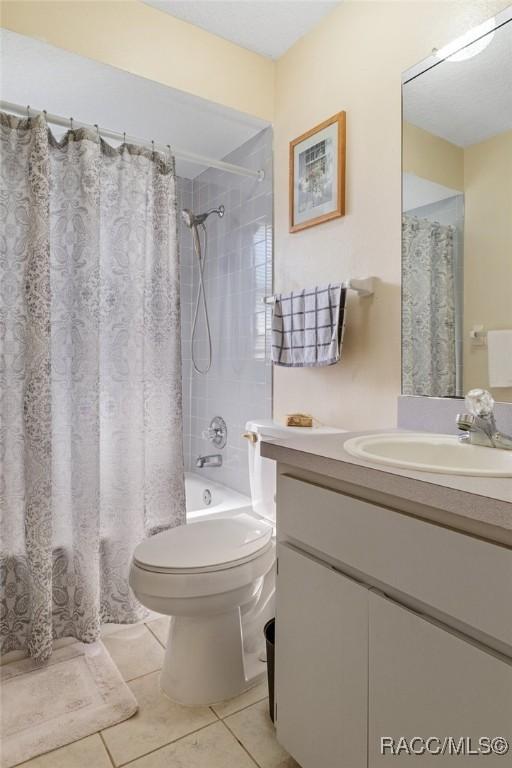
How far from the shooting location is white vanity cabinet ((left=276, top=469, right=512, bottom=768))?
28.2 inches

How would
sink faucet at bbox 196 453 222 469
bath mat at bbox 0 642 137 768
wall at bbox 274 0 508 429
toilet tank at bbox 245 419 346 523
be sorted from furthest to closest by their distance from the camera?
sink faucet at bbox 196 453 222 469 < toilet tank at bbox 245 419 346 523 < wall at bbox 274 0 508 429 < bath mat at bbox 0 642 137 768

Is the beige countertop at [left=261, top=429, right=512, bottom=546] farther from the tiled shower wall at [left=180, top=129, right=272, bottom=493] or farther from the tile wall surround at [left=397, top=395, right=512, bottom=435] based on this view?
the tiled shower wall at [left=180, top=129, right=272, bottom=493]

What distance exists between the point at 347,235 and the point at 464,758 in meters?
1.66

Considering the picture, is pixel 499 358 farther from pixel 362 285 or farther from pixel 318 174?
pixel 318 174

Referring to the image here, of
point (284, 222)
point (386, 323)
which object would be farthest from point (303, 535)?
point (284, 222)

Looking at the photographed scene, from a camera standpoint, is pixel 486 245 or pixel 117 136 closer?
pixel 486 245

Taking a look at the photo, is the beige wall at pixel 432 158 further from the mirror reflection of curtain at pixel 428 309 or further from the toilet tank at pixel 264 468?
the toilet tank at pixel 264 468

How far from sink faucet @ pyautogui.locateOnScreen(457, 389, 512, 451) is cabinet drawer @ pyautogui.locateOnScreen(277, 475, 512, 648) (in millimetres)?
440

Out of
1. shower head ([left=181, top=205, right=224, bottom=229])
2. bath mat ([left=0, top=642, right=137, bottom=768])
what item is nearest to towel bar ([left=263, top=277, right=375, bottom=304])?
shower head ([left=181, top=205, right=224, bottom=229])

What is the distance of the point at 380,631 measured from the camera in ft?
2.88

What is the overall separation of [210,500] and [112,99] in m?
2.08

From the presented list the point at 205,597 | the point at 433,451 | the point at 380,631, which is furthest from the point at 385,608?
the point at 205,597

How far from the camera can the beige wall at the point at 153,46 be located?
5.73 ft

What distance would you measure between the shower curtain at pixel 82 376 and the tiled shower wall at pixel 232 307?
58 cm
